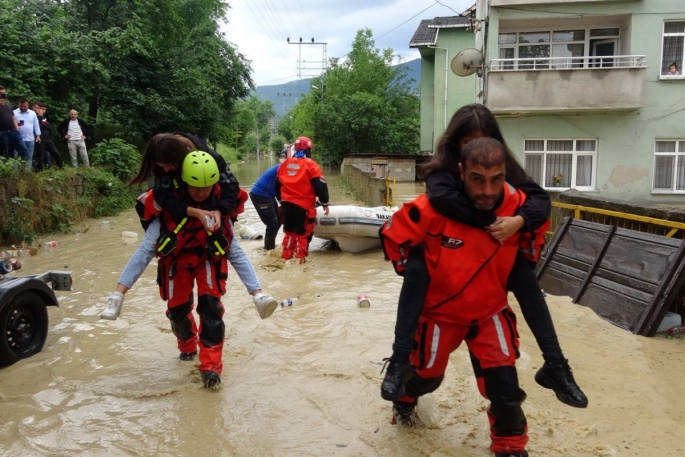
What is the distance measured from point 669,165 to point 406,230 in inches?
694

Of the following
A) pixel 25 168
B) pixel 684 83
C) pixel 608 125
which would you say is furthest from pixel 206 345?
pixel 684 83

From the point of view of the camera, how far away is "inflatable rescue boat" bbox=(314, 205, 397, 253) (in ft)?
30.6

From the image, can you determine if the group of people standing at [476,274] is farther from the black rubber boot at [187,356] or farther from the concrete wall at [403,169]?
the concrete wall at [403,169]

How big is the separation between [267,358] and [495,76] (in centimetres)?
1409

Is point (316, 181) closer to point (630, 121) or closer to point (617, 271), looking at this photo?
point (617, 271)

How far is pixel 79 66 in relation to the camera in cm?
1647

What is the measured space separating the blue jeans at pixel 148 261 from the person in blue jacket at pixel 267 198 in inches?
192

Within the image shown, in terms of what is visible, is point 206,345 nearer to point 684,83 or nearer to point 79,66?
point 79,66

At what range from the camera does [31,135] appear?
12352 mm

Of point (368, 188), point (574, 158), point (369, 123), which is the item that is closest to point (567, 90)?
point (574, 158)

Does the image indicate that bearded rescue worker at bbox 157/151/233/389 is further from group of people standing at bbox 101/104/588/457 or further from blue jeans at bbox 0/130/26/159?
blue jeans at bbox 0/130/26/159

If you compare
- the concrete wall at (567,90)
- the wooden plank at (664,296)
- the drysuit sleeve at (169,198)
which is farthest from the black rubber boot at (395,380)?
the concrete wall at (567,90)

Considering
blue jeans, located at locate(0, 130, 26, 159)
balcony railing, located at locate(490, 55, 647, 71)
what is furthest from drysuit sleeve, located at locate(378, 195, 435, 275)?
balcony railing, located at locate(490, 55, 647, 71)

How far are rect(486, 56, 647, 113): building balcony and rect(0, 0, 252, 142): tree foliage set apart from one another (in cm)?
1204
